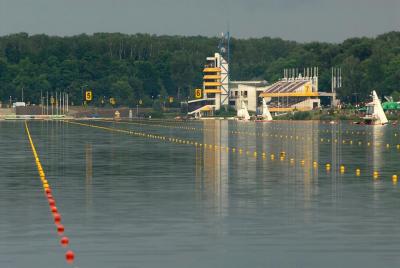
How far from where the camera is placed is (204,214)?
99.9ft

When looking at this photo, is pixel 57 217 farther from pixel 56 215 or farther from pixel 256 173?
pixel 256 173

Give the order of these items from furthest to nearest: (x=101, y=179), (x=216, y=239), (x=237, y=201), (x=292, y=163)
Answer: (x=292, y=163) → (x=101, y=179) → (x=237, y=201) → (x=216, y=239)

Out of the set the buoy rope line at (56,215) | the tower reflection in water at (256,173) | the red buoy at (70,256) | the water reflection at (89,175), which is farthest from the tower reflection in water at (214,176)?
the red buoy at (70,256)

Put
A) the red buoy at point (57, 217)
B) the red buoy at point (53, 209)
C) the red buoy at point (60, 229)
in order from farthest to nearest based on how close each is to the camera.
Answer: the red buoy at point (53, 209) → the red buoy at point (57, 217) → the red buoy at point (60, 229)

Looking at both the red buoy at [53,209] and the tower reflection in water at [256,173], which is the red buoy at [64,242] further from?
the tower reflection in water at [256,173]

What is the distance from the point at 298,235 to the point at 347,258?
3687 millimetres

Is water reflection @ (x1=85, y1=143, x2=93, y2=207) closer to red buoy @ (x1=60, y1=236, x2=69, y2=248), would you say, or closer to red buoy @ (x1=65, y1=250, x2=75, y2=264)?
red buoy @ (x1=60, y1=236, x2=69, y2=248)

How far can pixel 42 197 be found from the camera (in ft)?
120

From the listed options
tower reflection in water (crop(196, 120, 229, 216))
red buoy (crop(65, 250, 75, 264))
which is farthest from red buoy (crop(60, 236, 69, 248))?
tower reflection in water (crop(196, 120, 229, 216))

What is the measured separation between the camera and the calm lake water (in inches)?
873

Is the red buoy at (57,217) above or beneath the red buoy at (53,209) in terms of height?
beneath

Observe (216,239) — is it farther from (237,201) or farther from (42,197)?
(42,197)

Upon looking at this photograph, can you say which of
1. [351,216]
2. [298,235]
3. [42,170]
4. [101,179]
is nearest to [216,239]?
[298,235]

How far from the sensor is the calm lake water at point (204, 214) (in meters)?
22.2
